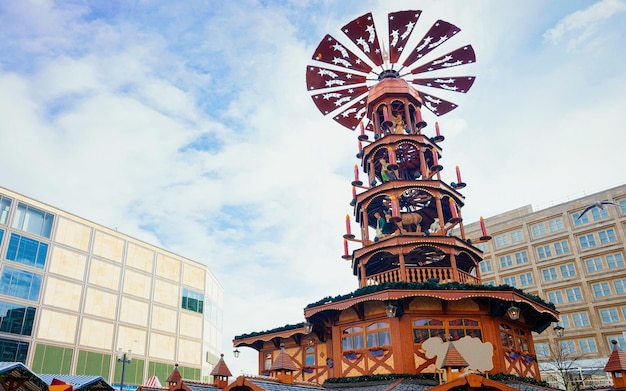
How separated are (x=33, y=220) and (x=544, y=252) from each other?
62.6 meters

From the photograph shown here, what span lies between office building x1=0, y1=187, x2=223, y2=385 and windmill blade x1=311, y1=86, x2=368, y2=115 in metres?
33.4

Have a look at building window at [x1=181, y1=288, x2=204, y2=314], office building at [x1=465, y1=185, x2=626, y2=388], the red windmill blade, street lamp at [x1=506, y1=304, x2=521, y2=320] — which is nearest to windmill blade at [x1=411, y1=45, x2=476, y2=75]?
the red windmill blade

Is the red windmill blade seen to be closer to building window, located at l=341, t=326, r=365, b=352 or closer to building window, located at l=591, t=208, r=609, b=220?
building window, located at l=341, t=326, r=365, b=352

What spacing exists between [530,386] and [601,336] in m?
40.9

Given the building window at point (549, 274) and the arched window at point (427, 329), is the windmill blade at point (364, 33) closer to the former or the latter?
the arched window at point (427, 329)

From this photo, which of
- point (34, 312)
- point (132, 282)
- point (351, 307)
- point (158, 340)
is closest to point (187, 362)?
point (158, 340)

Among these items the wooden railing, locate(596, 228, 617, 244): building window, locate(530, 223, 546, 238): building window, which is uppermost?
locate(530, 223, 546, 238): building window

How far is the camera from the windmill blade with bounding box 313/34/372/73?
32.0 metres

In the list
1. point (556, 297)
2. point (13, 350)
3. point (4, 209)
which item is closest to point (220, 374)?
point (13, 350)

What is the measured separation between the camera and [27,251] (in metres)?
59.2

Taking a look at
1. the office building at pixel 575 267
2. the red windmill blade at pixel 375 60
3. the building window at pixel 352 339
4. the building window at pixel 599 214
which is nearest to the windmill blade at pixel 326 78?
the red windmill blade at pixel 375 60

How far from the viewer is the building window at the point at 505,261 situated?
66062 mm

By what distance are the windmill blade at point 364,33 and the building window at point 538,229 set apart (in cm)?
4191

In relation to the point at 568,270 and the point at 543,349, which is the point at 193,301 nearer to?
the point at 543,349
